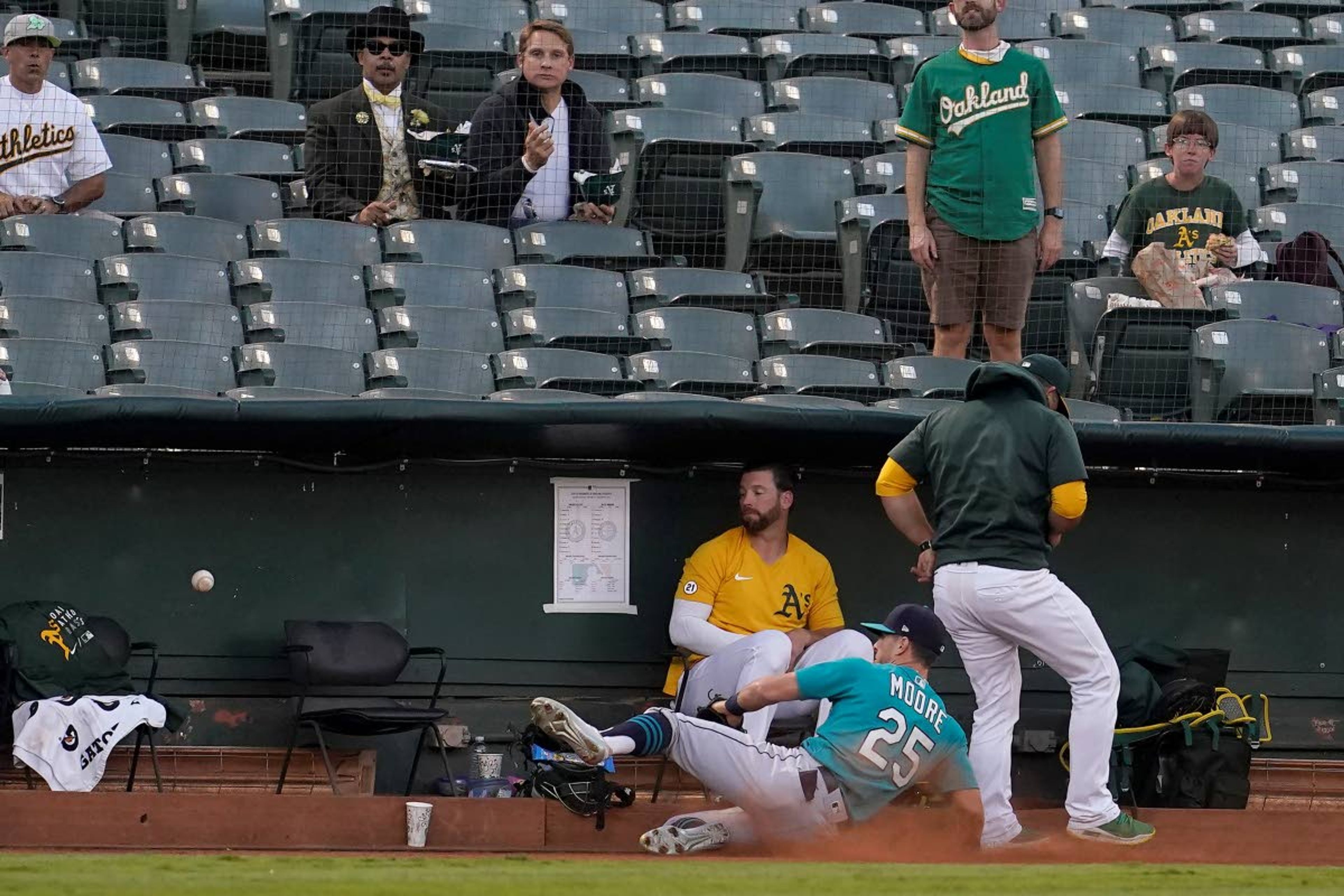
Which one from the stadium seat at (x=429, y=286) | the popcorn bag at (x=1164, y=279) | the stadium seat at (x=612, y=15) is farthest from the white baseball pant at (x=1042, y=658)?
the stadium seat at (x=612, y=15)

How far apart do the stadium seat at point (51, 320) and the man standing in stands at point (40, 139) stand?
91 centimetres

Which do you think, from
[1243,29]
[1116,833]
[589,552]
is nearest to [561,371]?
[589,552]

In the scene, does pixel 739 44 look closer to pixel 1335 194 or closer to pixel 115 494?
pixel 1335 194

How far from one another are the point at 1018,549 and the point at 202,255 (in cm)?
433

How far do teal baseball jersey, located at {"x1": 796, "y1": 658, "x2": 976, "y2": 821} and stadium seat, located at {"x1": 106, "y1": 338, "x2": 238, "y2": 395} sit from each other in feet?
9.61

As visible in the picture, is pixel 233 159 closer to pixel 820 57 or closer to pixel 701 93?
pixel 701 93

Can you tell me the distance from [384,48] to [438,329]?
1658 millimetres

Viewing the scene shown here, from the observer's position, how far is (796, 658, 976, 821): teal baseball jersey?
20.1 feet

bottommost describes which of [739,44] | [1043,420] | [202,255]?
[1043,420]

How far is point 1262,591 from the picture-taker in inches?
310

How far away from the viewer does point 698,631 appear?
7230 mm

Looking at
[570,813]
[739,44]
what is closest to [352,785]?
[570,813]

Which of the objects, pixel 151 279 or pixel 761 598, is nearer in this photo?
pixel 761 598

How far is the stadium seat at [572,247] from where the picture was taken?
29.9 feet
